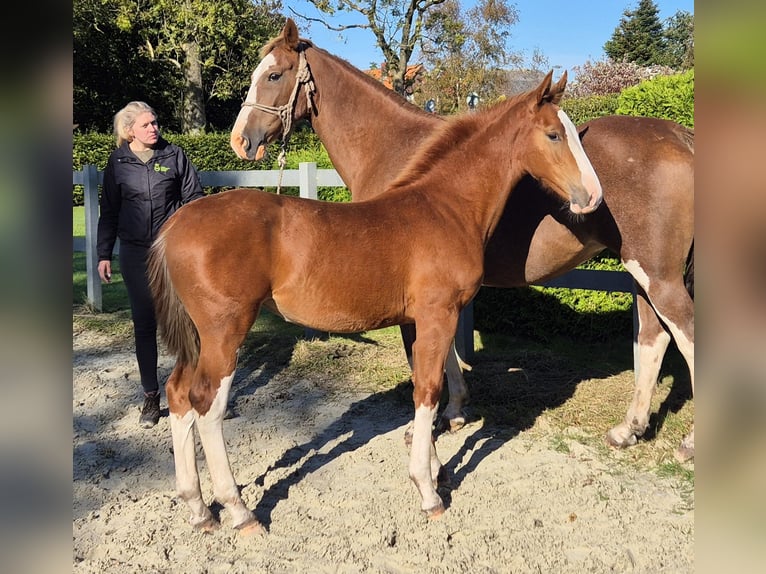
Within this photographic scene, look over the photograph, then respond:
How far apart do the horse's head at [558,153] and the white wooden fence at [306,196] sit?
5.45ft

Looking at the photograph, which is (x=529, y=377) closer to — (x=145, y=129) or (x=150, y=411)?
(x=150, y=411)

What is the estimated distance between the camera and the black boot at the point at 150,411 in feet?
14.4

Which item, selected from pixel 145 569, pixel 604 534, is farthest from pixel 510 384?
pixel 145 569

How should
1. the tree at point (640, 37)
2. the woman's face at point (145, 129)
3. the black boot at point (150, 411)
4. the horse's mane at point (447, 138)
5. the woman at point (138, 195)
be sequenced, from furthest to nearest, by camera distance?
the tree at point (640, 37)
the black boot at point (150, 411)
the woman at point (138, 195)
the woman's face at point (145, 129)
the horse's mane at point (447, 138)

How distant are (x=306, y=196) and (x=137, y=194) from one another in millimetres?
2436

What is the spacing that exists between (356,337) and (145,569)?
406cm

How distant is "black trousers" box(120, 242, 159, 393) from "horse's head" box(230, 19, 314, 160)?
1.00 meters

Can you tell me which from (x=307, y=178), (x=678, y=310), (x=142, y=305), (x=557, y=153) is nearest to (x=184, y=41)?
(x=307, y=178)

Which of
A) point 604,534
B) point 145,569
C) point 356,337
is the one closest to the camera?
point 145,569

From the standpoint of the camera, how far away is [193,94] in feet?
75.3

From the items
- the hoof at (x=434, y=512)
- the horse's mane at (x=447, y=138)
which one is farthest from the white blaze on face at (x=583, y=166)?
the hoof at (x=434, y=512)

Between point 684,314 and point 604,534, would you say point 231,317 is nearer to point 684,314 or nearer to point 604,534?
point 604,534

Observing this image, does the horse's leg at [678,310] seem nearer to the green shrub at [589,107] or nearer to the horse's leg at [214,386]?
the horse's leg at [214,386]
